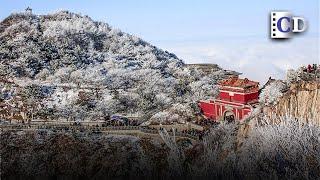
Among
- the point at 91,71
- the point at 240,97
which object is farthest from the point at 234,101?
the point at 91,71

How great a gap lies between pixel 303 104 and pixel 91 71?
51.0 metres

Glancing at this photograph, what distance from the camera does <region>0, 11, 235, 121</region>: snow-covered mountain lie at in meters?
64.1

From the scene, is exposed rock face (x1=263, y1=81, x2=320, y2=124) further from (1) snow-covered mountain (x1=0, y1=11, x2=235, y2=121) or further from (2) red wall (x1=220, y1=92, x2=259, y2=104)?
(1) snow-covered mountain (x1=0, y1=11, x2=235, y2=121)

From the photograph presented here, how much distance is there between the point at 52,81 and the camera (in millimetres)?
74250

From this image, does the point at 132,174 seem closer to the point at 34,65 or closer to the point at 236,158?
the point at 236,158

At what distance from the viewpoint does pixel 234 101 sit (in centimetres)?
5256

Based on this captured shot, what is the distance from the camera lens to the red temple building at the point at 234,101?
169 ft

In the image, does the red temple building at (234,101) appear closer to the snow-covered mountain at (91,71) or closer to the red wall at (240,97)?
the red wall at (240,97)

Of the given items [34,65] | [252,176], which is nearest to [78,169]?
[252,176]

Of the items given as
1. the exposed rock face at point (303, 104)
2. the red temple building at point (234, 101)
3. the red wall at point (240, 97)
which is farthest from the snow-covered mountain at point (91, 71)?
the exposed rock face at point (303, 104)

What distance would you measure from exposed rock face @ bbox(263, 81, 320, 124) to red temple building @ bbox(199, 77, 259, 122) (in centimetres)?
1554

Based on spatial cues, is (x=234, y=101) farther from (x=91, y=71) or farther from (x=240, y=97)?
(x=91, y=71)

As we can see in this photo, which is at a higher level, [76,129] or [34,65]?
[34,65]

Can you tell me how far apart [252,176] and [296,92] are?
9864mm
